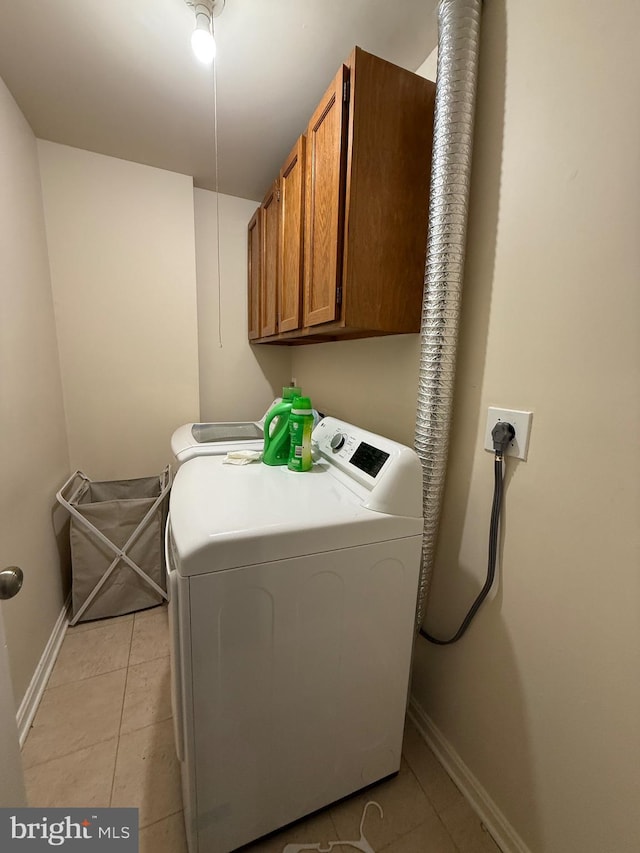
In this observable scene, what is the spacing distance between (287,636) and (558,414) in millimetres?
870

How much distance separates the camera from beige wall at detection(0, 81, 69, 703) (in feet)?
4.21

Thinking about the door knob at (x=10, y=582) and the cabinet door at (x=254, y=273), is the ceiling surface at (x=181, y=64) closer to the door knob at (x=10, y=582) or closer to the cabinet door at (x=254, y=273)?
the cabinet door at (x=254, y=273)

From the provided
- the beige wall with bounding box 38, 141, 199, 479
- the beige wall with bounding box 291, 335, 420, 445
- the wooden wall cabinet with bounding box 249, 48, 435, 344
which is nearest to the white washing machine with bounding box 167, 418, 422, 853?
the beige wall with bounding box 291, 335, 420, 445

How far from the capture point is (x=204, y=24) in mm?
1078

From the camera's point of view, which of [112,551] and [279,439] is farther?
[112,551]

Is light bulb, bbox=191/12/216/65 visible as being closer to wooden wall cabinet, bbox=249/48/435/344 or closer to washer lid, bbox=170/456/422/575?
wooden wall cabinet, bbox=249/48/435/344

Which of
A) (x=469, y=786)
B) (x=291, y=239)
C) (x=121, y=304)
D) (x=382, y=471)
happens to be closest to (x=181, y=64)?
(x=291, y=239)

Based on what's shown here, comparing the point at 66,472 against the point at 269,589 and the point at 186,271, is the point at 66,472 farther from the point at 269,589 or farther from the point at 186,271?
the point at 269,589

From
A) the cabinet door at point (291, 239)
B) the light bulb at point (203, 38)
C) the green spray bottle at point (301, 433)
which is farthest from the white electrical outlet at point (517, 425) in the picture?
the light bulb at point (203, 38)

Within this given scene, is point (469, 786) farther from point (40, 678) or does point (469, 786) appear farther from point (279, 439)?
point (40, 678)

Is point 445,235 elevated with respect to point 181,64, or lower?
lower

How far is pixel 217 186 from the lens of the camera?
2.14 meters

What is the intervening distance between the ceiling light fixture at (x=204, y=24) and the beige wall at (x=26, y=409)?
905 mm

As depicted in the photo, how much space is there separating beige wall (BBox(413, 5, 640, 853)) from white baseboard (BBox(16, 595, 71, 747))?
1537 mm
